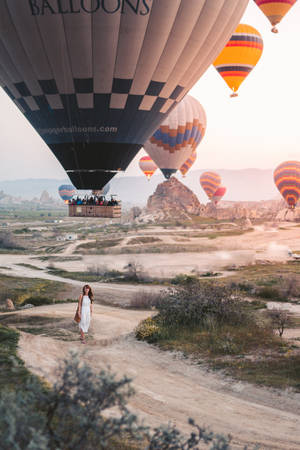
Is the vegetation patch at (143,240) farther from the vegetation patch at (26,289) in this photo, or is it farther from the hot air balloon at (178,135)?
the vegetation patch at (26,289)

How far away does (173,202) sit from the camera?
128 m

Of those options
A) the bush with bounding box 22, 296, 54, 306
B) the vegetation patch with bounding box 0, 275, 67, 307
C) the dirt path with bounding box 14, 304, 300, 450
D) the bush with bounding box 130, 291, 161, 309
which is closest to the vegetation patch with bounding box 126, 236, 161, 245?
the vegetation patch with bounding box 0, 275, 67, 307

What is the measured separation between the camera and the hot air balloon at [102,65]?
17188 millimetres

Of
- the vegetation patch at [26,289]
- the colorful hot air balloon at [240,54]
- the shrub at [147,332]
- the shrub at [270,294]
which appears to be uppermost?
the colorful hot air balloon at [240,54]

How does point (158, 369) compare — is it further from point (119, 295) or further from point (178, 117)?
point (178, 117)

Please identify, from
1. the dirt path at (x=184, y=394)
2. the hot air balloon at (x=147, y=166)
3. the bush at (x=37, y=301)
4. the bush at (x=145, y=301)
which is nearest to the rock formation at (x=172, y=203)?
the hot air balloon at (x=147, y=166)

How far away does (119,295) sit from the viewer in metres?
35.3

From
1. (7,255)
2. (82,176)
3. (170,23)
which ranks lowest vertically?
(7,255)

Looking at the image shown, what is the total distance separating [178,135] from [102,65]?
126 ft

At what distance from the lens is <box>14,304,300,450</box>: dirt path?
998 centimetres

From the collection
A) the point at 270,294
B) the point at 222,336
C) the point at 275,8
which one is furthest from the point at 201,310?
the point at 275,8

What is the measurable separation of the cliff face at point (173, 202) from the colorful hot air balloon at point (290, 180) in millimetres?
38913

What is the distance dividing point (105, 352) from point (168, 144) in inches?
1745

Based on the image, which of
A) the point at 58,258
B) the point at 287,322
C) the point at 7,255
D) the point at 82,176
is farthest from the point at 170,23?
the point at 7,255
